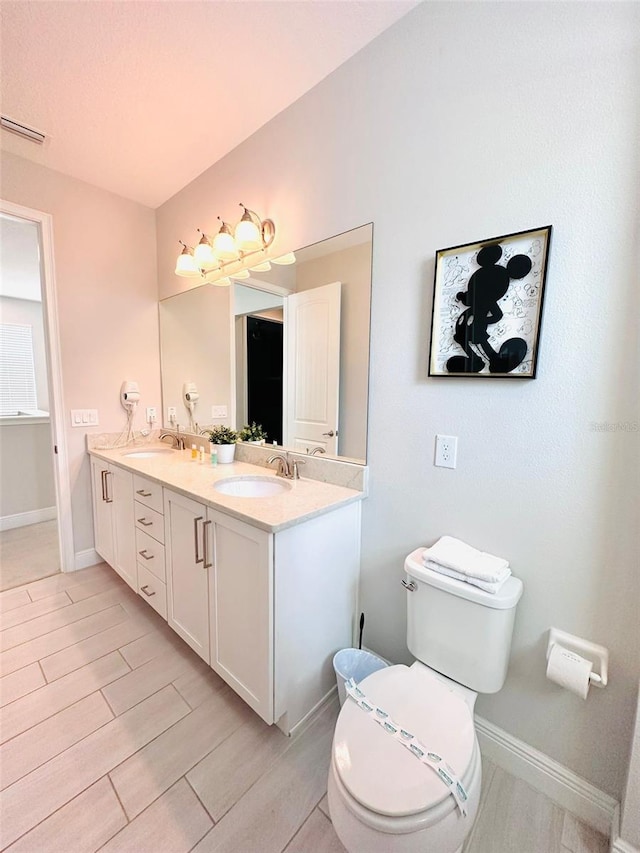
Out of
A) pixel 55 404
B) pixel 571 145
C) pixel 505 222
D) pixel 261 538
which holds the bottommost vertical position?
pixel 261 538

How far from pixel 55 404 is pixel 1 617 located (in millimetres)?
1248

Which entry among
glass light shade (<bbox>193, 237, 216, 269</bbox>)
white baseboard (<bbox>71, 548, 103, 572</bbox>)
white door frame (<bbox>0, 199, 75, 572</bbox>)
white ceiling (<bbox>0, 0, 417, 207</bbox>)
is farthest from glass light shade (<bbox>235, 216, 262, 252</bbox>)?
white baseboard (<bbox>71, 548, 103, 572</bbox>)

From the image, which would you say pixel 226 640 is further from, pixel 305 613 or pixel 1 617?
pixel 1 617

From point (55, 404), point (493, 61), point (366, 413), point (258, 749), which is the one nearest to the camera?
point (493, 61)

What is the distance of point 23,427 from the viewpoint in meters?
3.15

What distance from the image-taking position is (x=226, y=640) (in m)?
1.38

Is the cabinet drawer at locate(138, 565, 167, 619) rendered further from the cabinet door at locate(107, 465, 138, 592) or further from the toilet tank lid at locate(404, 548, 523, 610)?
the toilet tank lid at locate(404, 548, 523, 610)

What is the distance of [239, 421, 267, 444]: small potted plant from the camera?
1979 millimetres

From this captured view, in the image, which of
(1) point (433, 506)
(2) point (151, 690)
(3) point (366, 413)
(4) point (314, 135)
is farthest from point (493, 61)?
(2) point (151, 690)

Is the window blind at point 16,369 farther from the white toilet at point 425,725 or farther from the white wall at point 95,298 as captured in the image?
the white toilet at point 425,725

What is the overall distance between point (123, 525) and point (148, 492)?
1.56 ft

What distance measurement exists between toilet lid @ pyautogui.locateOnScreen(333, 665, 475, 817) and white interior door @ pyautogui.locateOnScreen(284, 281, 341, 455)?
93 centimetres

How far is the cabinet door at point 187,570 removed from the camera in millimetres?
1455

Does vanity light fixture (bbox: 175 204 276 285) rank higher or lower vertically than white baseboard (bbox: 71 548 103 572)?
higher
